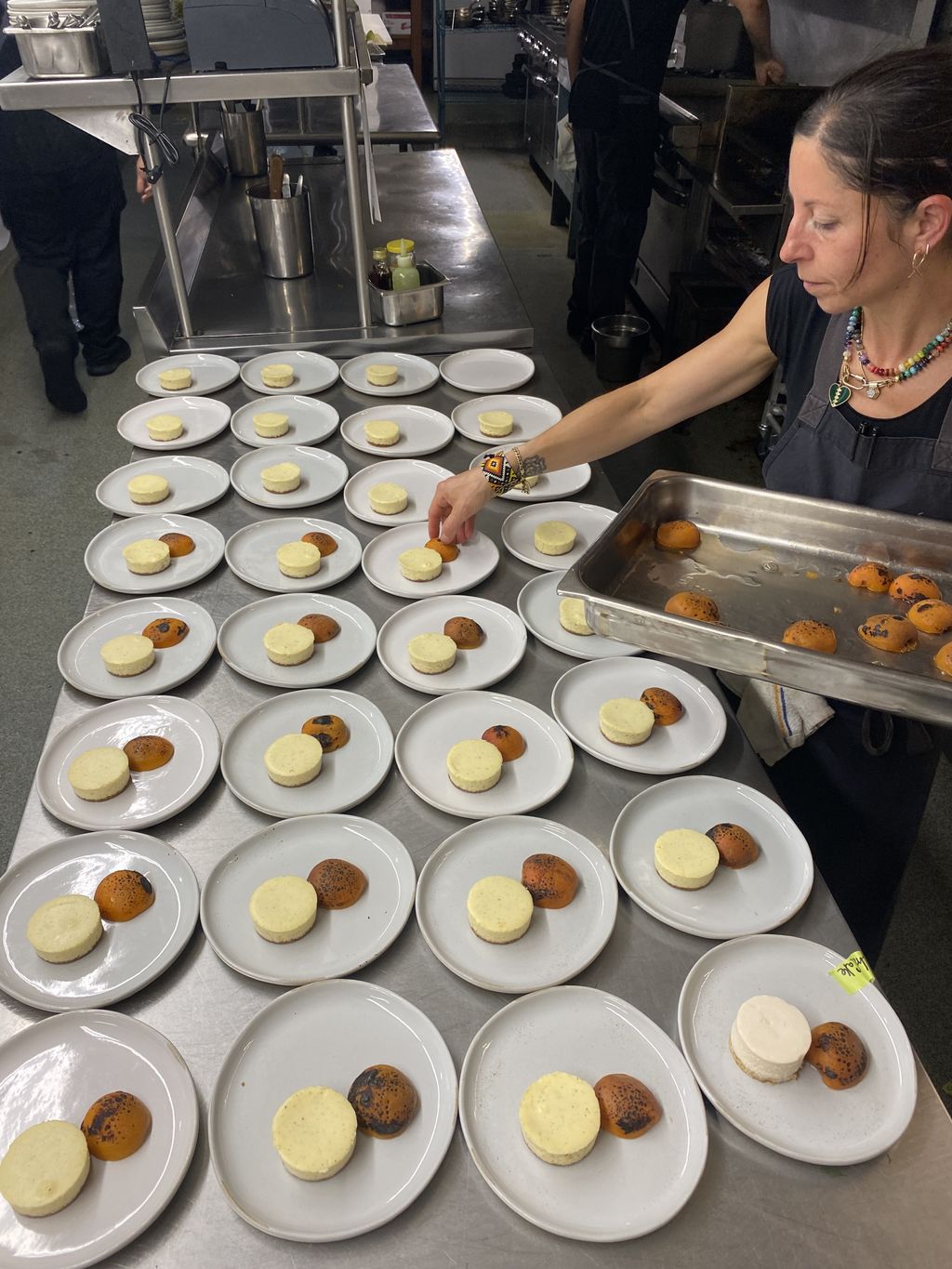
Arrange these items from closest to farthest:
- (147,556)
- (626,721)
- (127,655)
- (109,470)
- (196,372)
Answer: (626,721) → (127,655) → (147,556) → (196,372) → (109,470)

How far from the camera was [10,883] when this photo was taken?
3.98 ft

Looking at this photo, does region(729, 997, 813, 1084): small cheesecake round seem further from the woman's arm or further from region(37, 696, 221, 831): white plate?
the woman's arm

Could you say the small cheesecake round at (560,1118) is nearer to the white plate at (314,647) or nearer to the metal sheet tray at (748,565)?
the metal sheet tray at (748,565)

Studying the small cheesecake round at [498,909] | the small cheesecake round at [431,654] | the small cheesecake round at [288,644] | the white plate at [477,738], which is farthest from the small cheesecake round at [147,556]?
the small cheesecake round at [498,909]

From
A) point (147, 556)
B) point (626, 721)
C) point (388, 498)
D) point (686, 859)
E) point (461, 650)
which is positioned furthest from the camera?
point (388, 498)

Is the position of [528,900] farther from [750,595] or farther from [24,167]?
[24,167]

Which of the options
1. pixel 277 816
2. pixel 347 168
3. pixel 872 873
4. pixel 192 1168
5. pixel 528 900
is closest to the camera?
pixel 192 1168

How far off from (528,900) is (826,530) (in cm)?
94

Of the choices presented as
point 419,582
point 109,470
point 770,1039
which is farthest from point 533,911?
point 109,470

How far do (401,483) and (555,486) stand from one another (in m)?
0.38

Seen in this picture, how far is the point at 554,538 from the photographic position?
6.15ft

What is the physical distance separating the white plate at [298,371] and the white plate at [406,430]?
8.3 inches

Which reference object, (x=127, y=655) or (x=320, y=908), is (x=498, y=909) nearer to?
(x=320, y=908)

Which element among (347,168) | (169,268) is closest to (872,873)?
(347,168)
